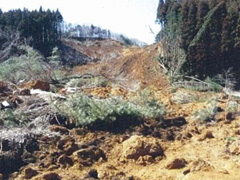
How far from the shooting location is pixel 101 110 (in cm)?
699

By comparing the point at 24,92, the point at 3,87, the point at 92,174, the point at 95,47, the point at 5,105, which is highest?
the point at 95,47

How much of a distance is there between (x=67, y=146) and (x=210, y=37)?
8863mm

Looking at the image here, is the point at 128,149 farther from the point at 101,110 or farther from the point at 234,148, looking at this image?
the point at 234,148

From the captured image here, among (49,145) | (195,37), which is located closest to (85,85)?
(195,37)

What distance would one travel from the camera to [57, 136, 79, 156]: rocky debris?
594 centimetres

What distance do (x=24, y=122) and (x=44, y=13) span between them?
96.7 feet

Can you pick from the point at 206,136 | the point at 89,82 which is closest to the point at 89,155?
the point at 206,136

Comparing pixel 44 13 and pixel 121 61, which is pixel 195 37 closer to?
pixel 121 61

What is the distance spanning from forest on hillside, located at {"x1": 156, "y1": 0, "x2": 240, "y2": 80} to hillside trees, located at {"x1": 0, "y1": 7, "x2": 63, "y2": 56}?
15302 mm

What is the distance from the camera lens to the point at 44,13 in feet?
115

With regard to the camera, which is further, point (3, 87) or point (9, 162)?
point (3, 87)

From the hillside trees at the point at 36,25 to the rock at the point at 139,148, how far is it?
74.6ft

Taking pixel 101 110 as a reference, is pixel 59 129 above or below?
below

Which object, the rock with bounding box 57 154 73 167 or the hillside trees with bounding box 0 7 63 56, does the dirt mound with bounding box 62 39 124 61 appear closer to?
the hillside trees with bounding box 0 7 63 56
